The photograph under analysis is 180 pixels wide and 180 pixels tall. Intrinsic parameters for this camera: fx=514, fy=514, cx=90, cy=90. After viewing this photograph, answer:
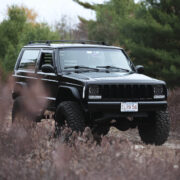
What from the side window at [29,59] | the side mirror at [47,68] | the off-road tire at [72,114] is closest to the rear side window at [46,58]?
the side window at [29,59]

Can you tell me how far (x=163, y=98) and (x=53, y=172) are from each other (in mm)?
4882

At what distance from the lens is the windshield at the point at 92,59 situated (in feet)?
31.8

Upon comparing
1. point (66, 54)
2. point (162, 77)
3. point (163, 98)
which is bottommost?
point (162, 77)

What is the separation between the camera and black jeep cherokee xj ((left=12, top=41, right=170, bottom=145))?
28.1 ft

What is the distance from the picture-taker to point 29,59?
1112 centimetres

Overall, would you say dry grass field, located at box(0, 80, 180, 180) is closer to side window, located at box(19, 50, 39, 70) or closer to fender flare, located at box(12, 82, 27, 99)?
side window, located at box(19, 50, 39, 70)

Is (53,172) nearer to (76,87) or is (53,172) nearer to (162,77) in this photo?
(76,87)

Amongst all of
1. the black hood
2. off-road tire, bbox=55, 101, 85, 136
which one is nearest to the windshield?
the black hood

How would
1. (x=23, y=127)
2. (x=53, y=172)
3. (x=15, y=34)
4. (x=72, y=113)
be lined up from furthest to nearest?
1. (x=15, y=34)
2. (x=72, y=113)
3. (x=23, y=127)
4. (x=53, y=172)

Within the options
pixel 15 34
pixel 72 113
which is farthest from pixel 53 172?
pixel 15 34

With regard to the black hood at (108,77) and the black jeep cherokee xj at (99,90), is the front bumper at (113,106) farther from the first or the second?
the black hood at (108,77)

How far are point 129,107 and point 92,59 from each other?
1618mm

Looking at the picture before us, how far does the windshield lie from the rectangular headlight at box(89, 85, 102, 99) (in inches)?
44.4

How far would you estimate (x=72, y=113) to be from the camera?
28.4 ft
